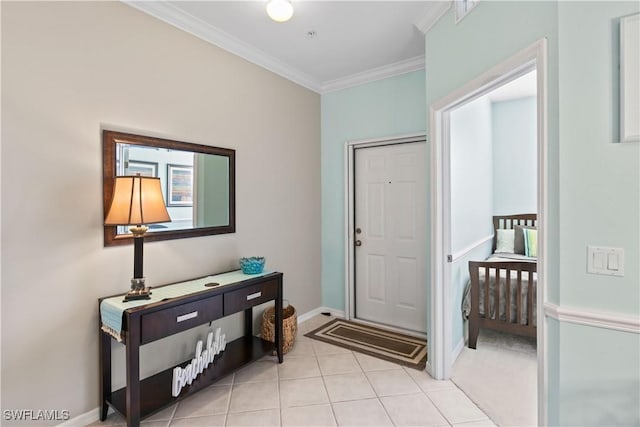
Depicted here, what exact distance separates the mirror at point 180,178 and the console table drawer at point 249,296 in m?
0.58

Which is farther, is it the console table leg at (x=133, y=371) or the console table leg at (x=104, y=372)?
the console table leg at (x=104, y=372)

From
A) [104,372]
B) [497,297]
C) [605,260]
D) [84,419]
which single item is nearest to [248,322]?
[104,372]

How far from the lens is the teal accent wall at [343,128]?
334 centimetres

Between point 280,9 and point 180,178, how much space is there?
4.44 ft

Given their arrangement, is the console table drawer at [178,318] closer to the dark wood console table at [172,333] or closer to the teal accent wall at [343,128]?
the dark wood console table at [172,333]

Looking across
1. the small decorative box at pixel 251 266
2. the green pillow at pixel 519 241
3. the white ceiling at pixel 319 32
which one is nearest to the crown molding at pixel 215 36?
the white ceiling at pixel 319 32

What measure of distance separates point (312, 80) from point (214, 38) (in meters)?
1.27

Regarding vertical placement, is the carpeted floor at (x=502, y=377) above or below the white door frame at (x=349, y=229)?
below

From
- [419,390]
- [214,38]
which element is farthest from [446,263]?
[214,38]

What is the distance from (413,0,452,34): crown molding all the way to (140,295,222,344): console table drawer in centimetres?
248

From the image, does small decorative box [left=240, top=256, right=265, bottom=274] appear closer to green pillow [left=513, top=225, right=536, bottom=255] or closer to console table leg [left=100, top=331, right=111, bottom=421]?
console table leg [left=100, top=331, right=111, bottom=421]

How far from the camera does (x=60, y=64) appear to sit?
1859 millimetres

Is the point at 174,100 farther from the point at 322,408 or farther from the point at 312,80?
the point at 322,408

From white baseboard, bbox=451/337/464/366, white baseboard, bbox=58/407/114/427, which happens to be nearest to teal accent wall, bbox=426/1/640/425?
white baseboard, bbox=451/337/464/366
